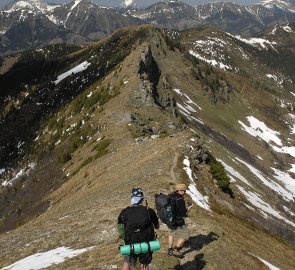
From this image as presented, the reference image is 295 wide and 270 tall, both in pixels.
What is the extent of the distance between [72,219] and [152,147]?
20.1 m

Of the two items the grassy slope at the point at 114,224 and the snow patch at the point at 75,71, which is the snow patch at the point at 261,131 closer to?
the snow patch at the point at 75,71

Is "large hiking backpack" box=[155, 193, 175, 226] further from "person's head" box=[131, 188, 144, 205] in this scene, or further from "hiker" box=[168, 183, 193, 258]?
"person's head" box=[131, 188, 144, 205]

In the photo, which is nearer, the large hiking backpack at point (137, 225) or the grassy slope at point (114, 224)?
the large hiking backpack at point (137, 225)

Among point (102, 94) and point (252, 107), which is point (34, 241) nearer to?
point (102, 94)

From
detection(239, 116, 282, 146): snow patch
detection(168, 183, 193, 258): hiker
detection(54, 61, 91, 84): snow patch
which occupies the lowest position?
detection(239, 116, 282, 146): snow patch

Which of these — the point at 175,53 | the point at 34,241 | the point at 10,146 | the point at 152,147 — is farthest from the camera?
the point at 175,53

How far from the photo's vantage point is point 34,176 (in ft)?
242

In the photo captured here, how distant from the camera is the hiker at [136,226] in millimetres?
14430

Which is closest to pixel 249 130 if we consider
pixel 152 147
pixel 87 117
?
pixel 87 117

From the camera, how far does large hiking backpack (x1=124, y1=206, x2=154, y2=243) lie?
14.4 m

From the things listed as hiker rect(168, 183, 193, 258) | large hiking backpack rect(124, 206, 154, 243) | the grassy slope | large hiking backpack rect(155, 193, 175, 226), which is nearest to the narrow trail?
the grassy slope

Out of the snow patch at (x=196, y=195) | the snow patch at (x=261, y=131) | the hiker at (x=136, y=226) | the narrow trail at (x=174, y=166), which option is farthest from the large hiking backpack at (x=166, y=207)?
the snow patch at (x=261, y=131)

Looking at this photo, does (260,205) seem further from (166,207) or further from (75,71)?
(75,71)

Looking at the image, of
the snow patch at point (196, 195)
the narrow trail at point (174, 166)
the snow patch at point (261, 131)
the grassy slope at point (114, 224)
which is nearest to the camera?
the grassy slope at point (114, 224)
